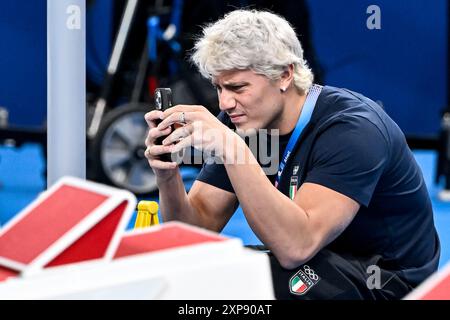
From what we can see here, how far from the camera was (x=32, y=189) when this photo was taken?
6.25m

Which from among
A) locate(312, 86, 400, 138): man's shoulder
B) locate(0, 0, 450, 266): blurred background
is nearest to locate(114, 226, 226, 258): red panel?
locate(312, 86, 400, 138): man's shoulder

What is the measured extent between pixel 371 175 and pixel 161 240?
0.98 m

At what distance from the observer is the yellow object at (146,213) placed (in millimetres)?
2455

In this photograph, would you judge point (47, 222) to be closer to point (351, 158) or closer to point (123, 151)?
point (351, 158)

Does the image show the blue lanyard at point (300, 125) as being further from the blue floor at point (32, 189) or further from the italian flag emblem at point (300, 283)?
the blue floor at point (32, 189)

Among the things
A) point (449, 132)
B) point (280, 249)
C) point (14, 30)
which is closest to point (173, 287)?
point (280, 249)

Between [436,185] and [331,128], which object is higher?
[331,128]

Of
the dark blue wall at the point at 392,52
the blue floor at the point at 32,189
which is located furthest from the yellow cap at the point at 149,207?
the dark blue wall at the point at 392,52

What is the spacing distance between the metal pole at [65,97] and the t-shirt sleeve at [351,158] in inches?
22.7

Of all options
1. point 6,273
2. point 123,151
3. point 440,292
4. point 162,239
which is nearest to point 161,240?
point 162,239

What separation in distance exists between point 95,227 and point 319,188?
0.98 meters

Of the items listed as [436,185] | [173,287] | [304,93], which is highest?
[304,93]

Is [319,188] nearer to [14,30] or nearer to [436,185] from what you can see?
[436,185]

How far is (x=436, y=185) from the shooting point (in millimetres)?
6355
